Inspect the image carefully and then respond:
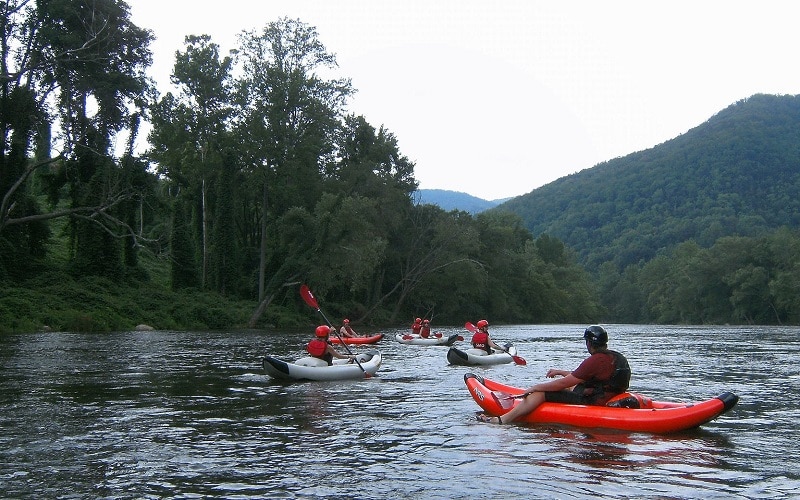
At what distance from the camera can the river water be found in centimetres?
621

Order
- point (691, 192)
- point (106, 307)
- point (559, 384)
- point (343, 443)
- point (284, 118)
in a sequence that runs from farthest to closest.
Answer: point (691, 192)
point (284, 118)
point (106, 307)
point (559, 384)
point (343, 443)

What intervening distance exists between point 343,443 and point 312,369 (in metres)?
5.97

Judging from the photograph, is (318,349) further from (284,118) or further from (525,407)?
(284,118)

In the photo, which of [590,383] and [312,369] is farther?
[312,369]

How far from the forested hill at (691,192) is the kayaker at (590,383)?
11157 centimetres

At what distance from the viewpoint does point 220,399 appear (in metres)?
11.5

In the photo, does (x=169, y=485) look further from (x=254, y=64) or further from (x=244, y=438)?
(x=254, y=64)

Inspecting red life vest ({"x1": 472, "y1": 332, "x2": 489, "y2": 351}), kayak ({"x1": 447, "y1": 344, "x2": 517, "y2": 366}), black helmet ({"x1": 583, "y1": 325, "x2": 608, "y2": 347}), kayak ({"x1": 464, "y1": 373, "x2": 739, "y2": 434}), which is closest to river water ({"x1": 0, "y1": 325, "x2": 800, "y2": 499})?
kayak ({"x1": 464, "y1": 373, "x2": 739, "y2": 434})

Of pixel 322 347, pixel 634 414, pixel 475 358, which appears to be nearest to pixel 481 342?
pixel 475 358

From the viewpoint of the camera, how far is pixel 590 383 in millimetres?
9234

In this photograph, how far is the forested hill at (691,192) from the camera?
397 feet

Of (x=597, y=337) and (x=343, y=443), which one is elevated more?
(x=597, y=337)

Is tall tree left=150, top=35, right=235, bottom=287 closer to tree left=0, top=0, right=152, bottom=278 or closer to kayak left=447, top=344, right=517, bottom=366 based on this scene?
tree left=0, top=0, right=152, bottom=278

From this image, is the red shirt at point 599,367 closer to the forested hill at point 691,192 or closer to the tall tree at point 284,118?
the tall tree at point 284,118
